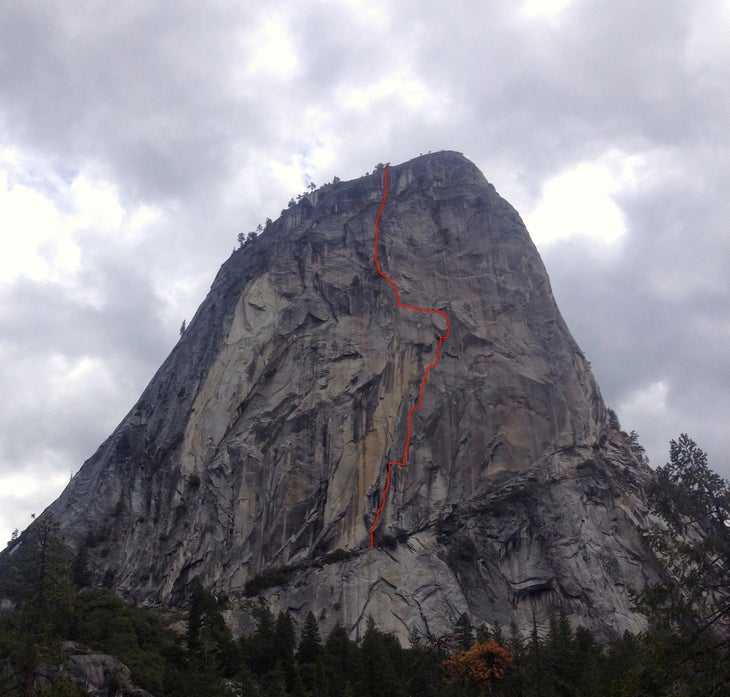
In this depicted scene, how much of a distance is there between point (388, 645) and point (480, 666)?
12.6 m

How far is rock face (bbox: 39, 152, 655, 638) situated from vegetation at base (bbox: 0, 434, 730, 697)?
4.03m

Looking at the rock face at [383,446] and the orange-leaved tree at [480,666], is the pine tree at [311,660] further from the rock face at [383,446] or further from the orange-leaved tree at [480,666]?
the rock face at [383,446]

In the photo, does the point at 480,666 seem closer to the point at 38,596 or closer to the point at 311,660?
the point at 311,660

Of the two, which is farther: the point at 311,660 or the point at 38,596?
the point at 311,660

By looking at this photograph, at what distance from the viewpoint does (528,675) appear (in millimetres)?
30688

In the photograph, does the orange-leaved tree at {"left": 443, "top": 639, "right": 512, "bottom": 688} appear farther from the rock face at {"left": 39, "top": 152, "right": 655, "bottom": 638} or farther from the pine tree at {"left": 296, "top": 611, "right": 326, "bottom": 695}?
the rock face at {"left": 39, "top": 152, "right": 655, "bottom": 638}

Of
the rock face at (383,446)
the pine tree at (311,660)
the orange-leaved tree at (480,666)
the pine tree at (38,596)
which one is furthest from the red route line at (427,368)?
the pine tree at (38,596)

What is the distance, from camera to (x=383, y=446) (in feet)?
214

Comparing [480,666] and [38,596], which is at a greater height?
[38,596]

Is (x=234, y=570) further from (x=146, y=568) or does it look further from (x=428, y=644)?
(x=428, y=644)

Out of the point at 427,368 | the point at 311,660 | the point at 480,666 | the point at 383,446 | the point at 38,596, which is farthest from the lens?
the point at 427,368

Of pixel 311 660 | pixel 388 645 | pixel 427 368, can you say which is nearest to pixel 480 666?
pixel 388 645


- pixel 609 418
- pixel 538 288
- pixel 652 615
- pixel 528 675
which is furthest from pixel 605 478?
pixel 652 615

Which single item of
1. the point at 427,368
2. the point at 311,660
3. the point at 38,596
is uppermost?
the point at 427,368
